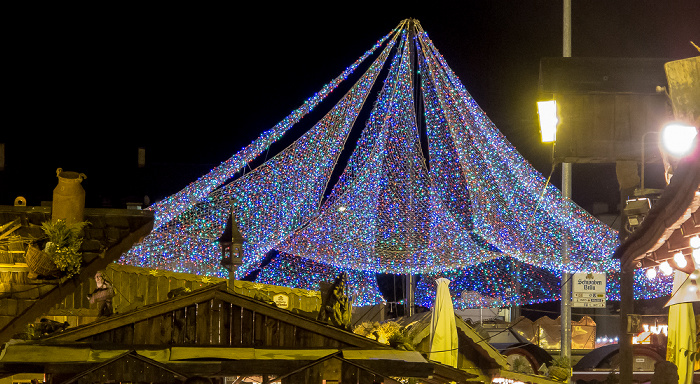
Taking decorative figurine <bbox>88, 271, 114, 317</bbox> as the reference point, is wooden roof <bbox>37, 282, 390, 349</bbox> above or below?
below

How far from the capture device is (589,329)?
95.2 feet

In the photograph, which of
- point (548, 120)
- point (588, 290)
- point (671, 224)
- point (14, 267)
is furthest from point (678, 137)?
point (588, 290)

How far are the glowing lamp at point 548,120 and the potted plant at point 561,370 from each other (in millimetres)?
5551

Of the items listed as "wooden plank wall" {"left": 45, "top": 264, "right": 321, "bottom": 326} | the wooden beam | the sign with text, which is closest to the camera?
the wooden beam

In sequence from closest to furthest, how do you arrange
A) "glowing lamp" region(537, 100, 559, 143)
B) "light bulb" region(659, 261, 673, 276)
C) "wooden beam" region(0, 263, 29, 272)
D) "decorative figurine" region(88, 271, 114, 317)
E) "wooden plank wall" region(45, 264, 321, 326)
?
"wooden beam" region(0, 263, 29, 272) → "decorative figurine" region(88, 271, 114, 317) → "light bulb" region(659, 261, 673, 276) → "glowing lamp" region(537, 100, 559, 143) → "wooden plank wall" region(45, 264, 321, 326)

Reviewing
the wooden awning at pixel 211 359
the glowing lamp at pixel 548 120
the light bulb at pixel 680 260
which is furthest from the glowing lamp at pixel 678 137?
the glowing lamp at pixel 548 120

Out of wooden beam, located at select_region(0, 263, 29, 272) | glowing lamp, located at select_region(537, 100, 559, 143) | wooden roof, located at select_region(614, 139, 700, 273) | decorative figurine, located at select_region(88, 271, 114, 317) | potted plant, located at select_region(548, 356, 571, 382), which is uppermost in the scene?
glowing lamp, located at select_region(537, 100, 559, 143)

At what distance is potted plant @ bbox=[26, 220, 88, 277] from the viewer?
870 cm

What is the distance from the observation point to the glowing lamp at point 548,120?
12773 mm

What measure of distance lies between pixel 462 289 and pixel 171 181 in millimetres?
24292

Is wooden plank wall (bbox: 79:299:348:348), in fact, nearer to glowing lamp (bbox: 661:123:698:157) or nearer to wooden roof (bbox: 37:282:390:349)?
wooden roof (bbox: 37:282:390:349)

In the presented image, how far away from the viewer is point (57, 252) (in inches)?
348

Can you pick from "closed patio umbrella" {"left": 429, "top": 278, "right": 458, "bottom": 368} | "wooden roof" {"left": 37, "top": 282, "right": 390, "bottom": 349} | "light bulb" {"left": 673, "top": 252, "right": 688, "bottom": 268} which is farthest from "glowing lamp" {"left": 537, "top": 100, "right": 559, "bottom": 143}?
"wooden roof" {"left": 37, "top": 282, "right": 390, "bottom": 349}

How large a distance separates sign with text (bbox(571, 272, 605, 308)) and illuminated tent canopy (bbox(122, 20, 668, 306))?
86 cm
